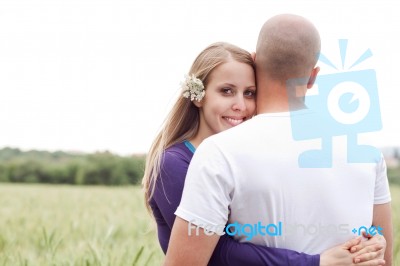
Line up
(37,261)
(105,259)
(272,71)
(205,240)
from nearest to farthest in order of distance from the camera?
(205,240)
(272,71)
(105,259)
(37,261)

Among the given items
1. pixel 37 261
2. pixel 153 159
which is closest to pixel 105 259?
pixel 37 261

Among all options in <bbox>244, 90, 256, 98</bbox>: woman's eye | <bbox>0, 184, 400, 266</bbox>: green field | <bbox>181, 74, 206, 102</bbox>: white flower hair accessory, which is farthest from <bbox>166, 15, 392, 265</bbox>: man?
<bbox>0, 184, 400, 266</bbox>: green field

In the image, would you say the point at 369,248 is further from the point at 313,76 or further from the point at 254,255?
the point at 313,76

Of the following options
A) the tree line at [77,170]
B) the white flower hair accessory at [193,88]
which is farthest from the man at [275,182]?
the tree line at [77,170]

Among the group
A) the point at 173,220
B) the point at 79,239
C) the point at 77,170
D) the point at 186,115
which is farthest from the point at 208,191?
the point at 77,170

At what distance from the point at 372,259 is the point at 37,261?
2304mm

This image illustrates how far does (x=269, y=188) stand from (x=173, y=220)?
0.43m

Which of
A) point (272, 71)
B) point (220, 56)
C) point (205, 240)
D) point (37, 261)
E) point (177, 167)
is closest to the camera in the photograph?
point (205, 240)

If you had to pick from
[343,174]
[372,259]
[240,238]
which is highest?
[343,174]

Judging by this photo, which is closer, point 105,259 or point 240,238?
point 240,238

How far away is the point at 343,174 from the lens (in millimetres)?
1763

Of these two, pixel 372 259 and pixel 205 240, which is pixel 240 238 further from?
pixel 372 259

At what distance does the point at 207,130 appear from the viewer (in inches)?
86.7

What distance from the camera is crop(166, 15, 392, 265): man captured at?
65.1 inches
